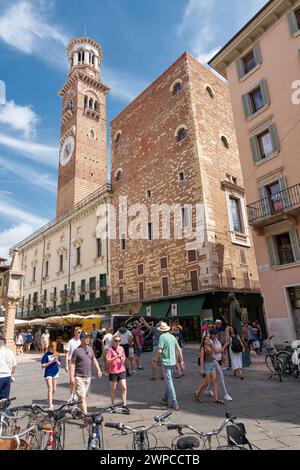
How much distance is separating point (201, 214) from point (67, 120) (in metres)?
37.8

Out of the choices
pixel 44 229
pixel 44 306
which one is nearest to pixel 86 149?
pixel 44 229

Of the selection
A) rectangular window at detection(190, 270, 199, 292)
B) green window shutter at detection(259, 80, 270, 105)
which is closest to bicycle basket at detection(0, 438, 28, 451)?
green window shutter at detection(259, 80, 270, 105)

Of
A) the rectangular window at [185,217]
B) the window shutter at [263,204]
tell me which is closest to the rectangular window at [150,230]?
the rectangular window at [185,217]

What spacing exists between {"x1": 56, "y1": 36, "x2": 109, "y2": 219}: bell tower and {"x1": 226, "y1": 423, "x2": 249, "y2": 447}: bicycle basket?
138 ft

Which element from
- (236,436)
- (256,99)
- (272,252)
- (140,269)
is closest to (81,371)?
(236,436)

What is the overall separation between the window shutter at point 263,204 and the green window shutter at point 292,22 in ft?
27.5

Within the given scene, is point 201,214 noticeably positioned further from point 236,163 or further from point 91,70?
point 91,70

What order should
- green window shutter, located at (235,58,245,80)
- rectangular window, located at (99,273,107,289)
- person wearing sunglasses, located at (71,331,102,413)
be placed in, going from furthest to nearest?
rectangular window, located at (99,273,107,289) < green window shutter, located at (235,58,245,80) < person wearing sunglasses, located at (71,331,102,413)

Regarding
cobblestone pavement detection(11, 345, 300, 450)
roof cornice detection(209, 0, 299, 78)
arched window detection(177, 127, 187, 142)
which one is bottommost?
cobblestone pavement detection(11, 345, 300, 450)

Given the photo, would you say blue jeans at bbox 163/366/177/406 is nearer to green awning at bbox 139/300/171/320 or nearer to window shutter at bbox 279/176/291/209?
window shutter at bbox 279/176/291/209

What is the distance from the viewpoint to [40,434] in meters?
3.60

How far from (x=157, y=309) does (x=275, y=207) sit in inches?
475

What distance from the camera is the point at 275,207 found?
52.9 feet

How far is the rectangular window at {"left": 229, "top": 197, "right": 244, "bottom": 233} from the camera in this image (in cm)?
2503
